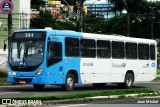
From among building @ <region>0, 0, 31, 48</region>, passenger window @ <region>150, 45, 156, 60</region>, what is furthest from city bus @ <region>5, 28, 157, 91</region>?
building @ <region>0, 0, 31, 48</region>

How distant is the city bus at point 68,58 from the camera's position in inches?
933

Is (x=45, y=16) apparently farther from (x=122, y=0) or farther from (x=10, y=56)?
(x=10, y=56)

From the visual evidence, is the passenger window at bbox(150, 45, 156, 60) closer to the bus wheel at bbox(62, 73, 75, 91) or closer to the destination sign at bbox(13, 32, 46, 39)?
the bus wheel at bbox(62, 73, 75, 91)

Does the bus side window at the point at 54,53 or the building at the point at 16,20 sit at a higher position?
the building at the point at 16,20

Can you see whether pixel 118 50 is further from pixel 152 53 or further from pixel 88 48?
pixel 152 53

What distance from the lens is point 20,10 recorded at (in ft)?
253

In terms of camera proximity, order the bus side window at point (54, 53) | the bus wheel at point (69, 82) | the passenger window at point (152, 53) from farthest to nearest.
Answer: the passenger window at point (152, 53), the bus wheel at point (69, 82), the bus side window at point (54, 53)

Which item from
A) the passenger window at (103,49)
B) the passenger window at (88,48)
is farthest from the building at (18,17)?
the passenger window at (88,48)

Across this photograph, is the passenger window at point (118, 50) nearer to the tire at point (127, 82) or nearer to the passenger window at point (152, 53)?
the tire at point (127, 82)

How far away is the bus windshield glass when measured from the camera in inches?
932

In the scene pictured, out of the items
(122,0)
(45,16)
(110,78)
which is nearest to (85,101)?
(110,78)

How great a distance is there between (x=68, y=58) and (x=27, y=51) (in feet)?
7.26

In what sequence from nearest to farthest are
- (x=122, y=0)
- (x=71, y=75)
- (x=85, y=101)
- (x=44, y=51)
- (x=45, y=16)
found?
1. (x=85, y=101)
2. (x=44, y=51)
3. (x=71, y=75)
4. (x=122, y=0)
5. (x=45, y=16)

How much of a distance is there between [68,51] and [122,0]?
51.5 m
